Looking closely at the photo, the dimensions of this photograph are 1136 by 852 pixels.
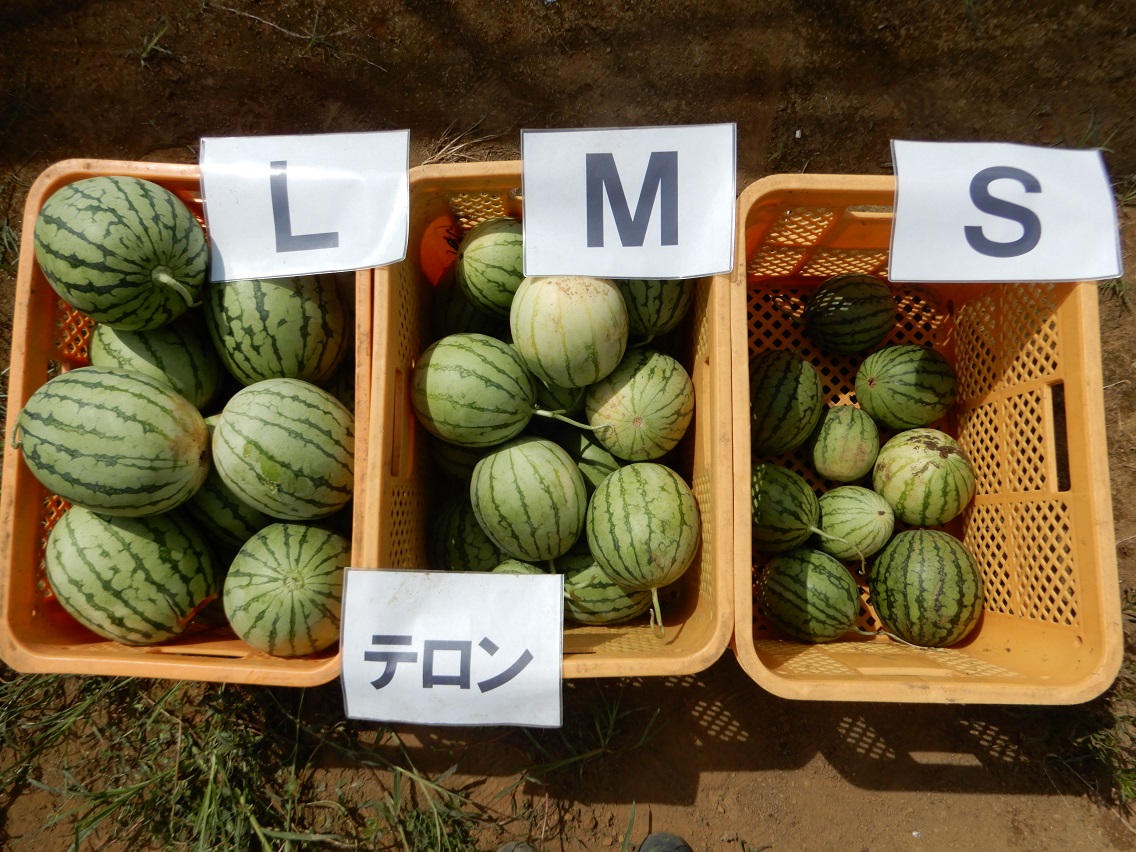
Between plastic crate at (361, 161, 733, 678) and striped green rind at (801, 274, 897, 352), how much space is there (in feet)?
1.88

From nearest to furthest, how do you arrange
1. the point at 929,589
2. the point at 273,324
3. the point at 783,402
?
the point at 273,324
the point at 929,589
the point at 783,402

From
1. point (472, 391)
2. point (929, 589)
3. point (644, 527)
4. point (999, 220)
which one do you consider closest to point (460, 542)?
point (472, 391)

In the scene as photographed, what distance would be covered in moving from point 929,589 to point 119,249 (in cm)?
261

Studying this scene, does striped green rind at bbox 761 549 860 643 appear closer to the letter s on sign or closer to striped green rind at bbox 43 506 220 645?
the letter s on sign

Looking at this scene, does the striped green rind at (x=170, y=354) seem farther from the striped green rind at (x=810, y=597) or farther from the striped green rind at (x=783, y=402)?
the striped green rind at (x=810, y=597)

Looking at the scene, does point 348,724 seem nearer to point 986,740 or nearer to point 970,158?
point 986,740

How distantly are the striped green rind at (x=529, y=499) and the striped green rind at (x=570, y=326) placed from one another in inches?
9.9

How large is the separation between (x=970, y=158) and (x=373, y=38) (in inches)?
114

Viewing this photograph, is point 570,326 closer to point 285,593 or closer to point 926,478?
point 285,593

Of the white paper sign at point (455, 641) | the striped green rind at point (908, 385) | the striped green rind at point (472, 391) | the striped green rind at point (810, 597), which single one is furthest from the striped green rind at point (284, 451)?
the striped green rind at point (908, 385)

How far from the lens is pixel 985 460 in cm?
243

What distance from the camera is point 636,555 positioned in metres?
1.90

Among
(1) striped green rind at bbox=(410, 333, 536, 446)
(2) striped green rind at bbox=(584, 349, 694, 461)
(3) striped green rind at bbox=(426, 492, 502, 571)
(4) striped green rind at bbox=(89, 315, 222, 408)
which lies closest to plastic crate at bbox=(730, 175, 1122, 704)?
(2) striped green rind at bbox=(584, 349, 694, 461)

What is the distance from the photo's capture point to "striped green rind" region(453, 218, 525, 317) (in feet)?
6.99
